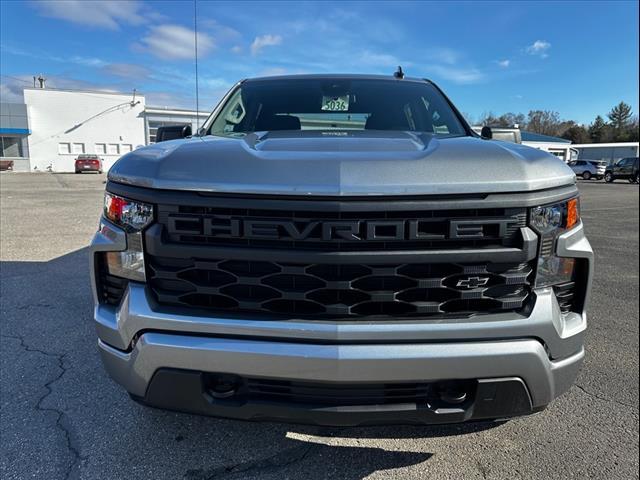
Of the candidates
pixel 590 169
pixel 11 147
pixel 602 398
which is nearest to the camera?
pixel 602 398

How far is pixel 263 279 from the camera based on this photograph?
5.66ft

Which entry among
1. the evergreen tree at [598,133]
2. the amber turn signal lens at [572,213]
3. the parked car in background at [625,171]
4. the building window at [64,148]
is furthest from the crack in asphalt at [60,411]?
the evergreen tree at [598,133]

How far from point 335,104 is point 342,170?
6.21ft

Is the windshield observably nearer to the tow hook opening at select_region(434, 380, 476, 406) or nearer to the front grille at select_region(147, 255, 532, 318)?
Answer: the front grille at select_region(147, 255, 532, 318)

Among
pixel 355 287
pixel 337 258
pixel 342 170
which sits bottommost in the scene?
pixel 355 287

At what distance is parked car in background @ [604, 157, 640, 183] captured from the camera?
33.8 meters

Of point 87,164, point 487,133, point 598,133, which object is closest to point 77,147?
point 87,164

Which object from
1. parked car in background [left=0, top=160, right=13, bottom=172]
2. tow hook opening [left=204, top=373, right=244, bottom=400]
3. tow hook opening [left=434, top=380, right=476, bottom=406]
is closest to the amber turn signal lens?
tow hook opening [left=434, top=380, right=476, bottom=406]

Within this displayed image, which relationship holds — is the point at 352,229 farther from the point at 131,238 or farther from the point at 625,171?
the point at 625,171

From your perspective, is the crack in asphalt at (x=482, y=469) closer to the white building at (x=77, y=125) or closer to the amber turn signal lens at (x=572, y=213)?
the amber turn signal lens at (x=572, y=213)

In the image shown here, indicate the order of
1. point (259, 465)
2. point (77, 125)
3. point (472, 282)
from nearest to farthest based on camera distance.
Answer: point (472, 282) < point (259, 465) < point (77, 125)

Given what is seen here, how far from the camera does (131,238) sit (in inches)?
71.8

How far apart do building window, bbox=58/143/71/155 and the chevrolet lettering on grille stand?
51.5 metres

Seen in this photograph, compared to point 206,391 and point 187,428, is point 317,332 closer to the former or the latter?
point 206,391
